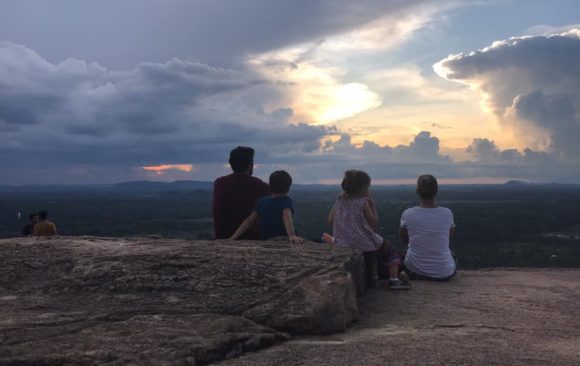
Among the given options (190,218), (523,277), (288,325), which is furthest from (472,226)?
(288,325)

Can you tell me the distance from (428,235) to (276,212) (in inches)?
70.2

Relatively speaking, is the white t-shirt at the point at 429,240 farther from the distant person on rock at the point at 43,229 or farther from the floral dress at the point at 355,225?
the distant person on rock at the point at 43,229

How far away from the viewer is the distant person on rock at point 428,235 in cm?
642

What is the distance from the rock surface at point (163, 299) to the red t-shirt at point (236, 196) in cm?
90

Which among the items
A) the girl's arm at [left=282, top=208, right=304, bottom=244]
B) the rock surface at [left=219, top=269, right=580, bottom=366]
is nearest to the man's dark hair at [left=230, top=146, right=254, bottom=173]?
the girl's arm at [left=282, top=208, right=304, bottom=244]

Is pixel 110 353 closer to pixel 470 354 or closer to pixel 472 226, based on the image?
pixel 470 354

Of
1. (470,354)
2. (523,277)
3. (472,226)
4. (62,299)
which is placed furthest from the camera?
(472,226)

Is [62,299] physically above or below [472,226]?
above

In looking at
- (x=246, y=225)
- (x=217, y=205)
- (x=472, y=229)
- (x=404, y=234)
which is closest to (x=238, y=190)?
(x=217, y=205)

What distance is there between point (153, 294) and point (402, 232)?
10.4 feet

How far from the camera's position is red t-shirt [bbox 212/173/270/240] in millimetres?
6762

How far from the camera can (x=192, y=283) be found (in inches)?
191

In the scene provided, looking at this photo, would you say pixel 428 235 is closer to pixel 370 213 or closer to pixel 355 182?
pixel 370 213

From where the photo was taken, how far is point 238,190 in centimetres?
677
